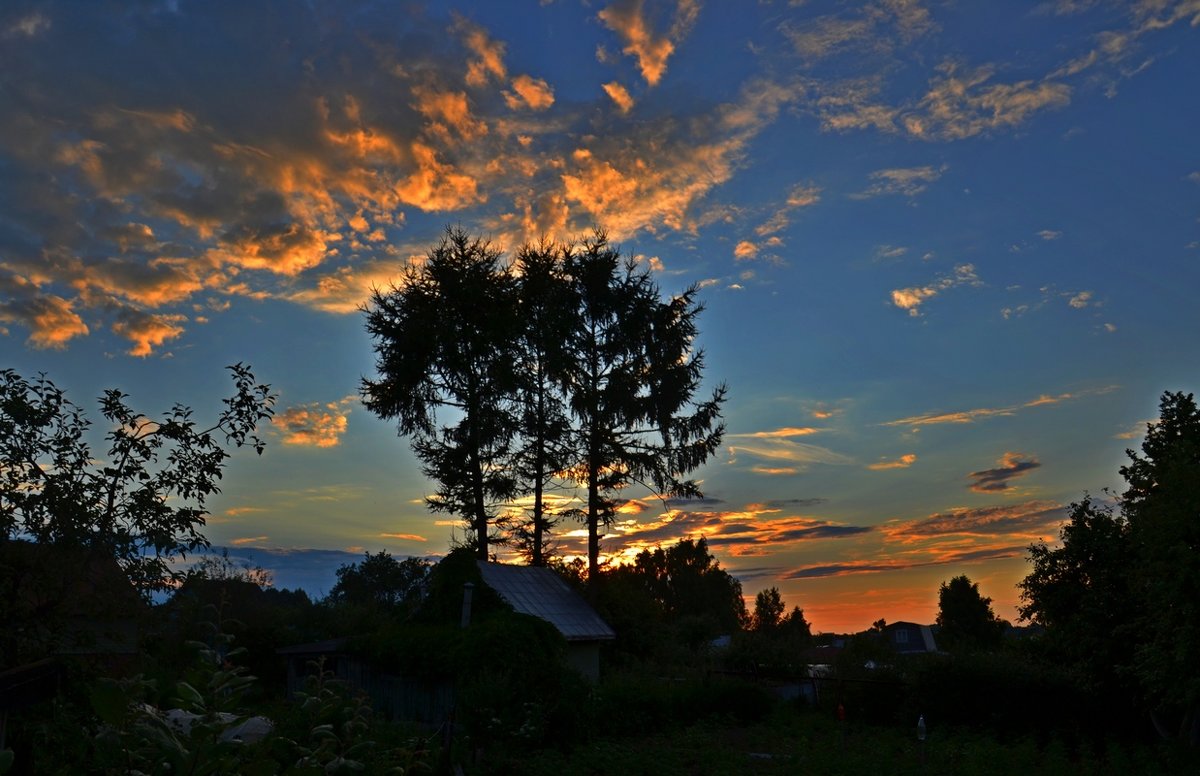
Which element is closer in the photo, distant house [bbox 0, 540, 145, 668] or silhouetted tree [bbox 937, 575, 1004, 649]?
distant house [bbox 0, 540, 145, 668]

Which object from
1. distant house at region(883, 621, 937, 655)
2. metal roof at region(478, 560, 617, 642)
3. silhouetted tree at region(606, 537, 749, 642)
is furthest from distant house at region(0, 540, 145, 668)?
distant house at region(883, 621, 937, 655)

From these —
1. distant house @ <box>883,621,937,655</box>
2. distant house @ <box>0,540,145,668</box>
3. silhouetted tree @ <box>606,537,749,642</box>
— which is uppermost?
silhouetted tree @ <box>606,537,749,642</box>

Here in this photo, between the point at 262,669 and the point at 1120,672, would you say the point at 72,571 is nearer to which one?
the point at 1120,672

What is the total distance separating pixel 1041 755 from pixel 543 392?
893 inches

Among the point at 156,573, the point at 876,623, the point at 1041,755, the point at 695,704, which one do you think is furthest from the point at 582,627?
the point at 876,623

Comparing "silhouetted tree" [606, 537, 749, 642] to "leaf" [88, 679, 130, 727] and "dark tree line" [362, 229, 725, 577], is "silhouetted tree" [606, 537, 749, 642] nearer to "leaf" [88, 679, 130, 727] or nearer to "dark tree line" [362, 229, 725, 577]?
"dark tree line" [362, 229, 725, 577]

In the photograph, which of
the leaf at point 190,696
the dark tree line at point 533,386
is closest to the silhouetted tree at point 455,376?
the dark tree line at point 533,386

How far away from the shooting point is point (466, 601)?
24125mm

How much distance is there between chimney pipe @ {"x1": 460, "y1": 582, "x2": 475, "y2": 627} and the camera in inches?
939

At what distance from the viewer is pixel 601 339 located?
37812 millimetres

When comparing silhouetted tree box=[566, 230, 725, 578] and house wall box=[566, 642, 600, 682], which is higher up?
silhouetted tree box=[566, 230, 725, 578]

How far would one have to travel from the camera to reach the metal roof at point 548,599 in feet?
91.5

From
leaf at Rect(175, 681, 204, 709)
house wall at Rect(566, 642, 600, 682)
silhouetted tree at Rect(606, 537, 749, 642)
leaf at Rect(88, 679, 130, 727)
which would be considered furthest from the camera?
silhouetted tree at Rect(606, 537, 749, 642)

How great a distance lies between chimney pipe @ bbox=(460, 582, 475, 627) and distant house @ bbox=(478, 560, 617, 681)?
8.12 ft
